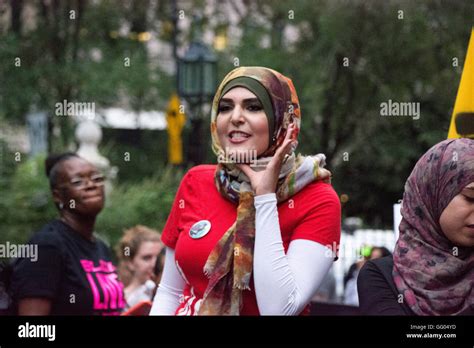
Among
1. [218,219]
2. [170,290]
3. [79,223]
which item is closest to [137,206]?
[79,223]

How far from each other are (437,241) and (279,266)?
A: 489 mm

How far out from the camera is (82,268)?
4992 millimetres

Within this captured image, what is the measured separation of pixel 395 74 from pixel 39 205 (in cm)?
626

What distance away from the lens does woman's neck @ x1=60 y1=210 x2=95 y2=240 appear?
17.3 ft

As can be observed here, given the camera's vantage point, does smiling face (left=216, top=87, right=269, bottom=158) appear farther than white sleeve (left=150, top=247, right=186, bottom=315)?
No

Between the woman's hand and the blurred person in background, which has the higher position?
the woman's hand

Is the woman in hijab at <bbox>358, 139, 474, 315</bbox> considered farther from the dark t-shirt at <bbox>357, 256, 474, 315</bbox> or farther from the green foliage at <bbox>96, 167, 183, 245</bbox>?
the green foliage at <bbox>96, 167, 183, 245</bbox>

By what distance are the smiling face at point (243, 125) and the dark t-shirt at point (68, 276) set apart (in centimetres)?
156

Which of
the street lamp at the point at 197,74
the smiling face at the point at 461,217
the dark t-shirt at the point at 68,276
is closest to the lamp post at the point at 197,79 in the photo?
the street lamp at the point at 197,74

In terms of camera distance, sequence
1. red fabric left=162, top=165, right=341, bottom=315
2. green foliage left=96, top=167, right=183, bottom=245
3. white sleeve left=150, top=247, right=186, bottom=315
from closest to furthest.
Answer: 1. red fabric left=162, top=165, right=341, bottom=315
2. white sleeve left=150, top=247, right=186, bottom=315
3. green foliage left=96, top=167, right=183, bottom=245

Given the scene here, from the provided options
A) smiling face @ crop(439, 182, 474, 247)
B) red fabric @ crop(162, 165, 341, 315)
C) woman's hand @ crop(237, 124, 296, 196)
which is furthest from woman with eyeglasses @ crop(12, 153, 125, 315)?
smiling face @ crop(439, 182, 474, 247)

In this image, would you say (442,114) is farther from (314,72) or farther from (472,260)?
(472,260)

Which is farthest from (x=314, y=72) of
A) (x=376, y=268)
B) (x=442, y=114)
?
(x=376, y=268)
